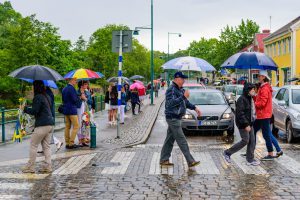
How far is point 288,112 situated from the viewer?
47.6 feet

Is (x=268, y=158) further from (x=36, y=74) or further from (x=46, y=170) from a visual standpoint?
(x=36, y=74)

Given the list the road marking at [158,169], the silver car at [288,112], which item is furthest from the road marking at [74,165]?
the silver car at [288,112]

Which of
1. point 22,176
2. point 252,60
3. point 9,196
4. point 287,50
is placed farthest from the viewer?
point 287,50

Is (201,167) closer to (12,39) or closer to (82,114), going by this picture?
(82,114)

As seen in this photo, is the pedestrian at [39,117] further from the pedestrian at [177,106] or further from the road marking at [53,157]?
the pedestrian at [177,106]

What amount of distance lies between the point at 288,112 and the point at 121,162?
6142 mm

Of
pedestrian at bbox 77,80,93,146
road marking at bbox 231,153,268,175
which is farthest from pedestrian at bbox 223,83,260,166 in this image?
pedestrian at bbox 77,80,93,146

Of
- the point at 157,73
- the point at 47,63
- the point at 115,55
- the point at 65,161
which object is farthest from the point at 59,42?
the point at 157,73

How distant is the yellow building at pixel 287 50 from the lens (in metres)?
48.3

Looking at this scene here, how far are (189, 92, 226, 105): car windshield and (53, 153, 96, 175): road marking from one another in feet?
21.6

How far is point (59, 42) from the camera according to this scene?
60.5 m

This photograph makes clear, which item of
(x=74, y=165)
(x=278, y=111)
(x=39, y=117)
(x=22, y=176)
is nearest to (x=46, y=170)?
(x=22, y=176)

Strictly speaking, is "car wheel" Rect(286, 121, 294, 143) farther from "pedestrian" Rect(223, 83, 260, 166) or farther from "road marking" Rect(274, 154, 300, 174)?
"pedestrian" Rect(223, 83, 260, 166)

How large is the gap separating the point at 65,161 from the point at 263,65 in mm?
7099
